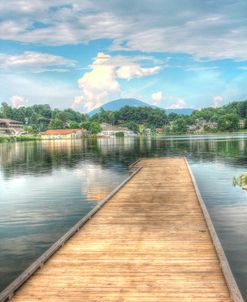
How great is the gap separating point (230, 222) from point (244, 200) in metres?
6.39

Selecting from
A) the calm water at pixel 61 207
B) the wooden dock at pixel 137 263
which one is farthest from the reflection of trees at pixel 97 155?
the wooden dock at pixel 137 263

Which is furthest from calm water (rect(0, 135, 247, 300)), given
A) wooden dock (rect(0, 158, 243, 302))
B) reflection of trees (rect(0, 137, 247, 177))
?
reflection of trees (rect(0, 137, 247, 177))

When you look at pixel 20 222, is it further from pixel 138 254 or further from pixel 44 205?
pixel 138 254

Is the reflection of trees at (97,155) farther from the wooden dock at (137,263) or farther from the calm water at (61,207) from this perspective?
the wooden dock at (137,263)

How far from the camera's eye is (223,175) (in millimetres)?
38281

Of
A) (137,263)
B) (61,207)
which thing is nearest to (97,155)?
(61,207)

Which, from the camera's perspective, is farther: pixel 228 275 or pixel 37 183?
pixel 37 183

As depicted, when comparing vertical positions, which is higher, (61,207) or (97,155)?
(97,155)

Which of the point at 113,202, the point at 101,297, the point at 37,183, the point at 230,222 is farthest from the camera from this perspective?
the point at 37,183

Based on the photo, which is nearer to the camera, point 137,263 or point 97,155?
point 137,263

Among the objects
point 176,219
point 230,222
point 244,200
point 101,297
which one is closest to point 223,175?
point 244,200

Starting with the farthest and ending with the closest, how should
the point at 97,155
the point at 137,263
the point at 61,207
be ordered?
the point at 97,155 < the point at 61,207 < the point at 137,263

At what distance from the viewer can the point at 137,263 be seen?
11156 mm

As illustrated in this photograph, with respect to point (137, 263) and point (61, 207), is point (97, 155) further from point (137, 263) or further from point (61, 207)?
point (137, 263)
